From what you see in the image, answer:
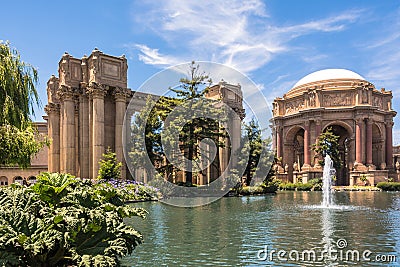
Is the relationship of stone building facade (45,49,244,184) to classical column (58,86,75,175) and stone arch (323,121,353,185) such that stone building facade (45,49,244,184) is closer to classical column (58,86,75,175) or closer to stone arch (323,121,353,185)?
classical column (58,86,75,175)

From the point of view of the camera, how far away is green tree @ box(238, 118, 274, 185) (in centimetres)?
3412

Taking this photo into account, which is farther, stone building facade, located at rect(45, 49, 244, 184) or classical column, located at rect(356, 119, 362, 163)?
classical column, located at rect(356, 119, 362, 163)

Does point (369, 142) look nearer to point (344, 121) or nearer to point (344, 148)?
point (344, 121)

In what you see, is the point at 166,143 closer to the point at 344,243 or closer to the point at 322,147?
the point at 344,243

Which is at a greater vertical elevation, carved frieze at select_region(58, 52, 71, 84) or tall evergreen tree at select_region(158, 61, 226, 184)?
carved frieze at select_region(58, 52, 71, 84)

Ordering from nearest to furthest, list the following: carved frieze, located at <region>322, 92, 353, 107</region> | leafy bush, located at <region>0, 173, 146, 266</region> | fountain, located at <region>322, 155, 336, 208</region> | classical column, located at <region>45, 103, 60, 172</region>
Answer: leafy bush, located at <region>0, 173, 146, 266</region>
fountain, located at <region>322, 155, 336, 208</region>
classical column, located at <region>45, 103, 60, 172</region>
carved frieze, located at <region>322, 92, 353, 107</region>

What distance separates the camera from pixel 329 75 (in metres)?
69.3

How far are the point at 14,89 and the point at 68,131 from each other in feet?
46.9

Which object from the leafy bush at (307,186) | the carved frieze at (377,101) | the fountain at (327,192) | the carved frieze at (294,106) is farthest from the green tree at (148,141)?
the carved frieze at (377,101)

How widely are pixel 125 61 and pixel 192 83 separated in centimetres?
568

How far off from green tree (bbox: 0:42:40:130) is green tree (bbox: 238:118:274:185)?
820 inches

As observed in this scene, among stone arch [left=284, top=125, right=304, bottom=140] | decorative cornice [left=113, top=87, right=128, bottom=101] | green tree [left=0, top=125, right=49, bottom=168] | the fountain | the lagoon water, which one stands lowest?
the fountain

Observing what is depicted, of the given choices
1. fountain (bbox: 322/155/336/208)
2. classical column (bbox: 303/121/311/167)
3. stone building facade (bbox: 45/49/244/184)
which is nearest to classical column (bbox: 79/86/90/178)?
stone building facade (bbox: 45/49/244/184)

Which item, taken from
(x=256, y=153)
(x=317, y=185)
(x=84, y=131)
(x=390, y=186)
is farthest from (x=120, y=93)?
(x=390, y=186)
